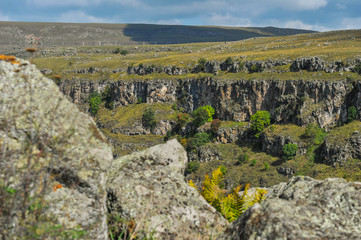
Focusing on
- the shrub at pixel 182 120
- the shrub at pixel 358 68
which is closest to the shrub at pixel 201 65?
the shrub at pixel 182 120

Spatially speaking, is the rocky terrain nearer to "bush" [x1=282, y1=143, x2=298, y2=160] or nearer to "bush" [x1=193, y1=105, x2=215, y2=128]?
"bush" [x1=282, y1=143, x2=298, y2=160]

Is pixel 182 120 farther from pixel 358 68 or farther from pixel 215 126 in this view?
pixel 358 68

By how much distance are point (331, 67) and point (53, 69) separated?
15692 cm

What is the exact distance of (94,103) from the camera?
165m

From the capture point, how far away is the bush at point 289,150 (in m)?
91.8

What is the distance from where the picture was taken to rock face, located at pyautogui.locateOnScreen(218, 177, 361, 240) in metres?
6.18

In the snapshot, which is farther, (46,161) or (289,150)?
(289,150)

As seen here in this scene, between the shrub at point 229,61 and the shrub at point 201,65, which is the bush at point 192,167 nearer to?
the shrub at point 229,61

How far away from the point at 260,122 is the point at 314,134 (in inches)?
769

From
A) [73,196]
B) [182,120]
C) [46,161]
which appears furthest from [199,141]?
[46,161]

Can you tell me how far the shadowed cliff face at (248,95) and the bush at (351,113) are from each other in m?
1.47

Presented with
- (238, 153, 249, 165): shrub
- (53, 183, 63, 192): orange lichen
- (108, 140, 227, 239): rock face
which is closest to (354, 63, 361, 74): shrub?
(238, 153, 249, 165): shrub

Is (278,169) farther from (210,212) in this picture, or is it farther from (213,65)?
(210,212)

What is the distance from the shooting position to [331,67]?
106438 mm
